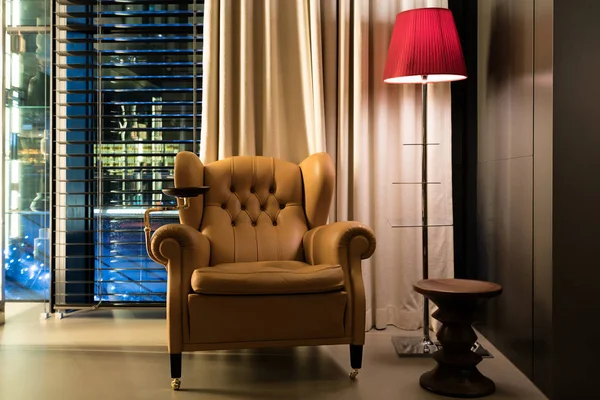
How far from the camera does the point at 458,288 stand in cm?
289

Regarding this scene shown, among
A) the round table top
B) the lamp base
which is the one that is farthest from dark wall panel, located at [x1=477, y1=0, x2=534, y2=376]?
the lamp base

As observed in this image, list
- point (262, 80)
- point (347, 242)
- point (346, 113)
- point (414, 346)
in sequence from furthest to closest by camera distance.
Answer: point (262, 80) < point (346, 113) < point (414, 346) < point (347, 242)

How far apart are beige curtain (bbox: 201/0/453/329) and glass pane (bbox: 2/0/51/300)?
1187mm

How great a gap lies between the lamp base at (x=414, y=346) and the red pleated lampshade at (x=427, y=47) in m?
1.40

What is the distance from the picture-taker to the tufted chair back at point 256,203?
3.54 metres

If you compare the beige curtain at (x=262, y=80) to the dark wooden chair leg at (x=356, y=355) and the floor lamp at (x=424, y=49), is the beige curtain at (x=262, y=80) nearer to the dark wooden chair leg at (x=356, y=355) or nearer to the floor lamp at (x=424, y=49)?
the floor lamp at (x=424, y=49)

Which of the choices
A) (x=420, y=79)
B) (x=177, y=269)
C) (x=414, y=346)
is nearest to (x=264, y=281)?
(x=177, y=269)

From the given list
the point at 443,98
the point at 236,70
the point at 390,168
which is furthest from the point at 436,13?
the point at 236,70

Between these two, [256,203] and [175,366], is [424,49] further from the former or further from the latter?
[175,366]

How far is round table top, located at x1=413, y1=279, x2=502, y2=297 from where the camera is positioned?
2801 mm

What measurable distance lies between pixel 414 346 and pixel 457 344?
0.74m

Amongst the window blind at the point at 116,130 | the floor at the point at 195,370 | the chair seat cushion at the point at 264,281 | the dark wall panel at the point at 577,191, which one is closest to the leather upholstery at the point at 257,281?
the chair seat cushion at the point at 264,281

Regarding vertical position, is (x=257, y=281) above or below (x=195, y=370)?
above

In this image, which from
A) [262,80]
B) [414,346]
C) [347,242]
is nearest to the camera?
[347,242]
